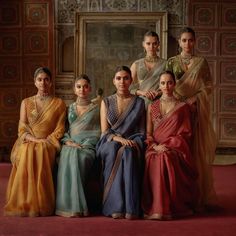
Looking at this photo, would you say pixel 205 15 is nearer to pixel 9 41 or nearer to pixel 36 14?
pixel 36 14

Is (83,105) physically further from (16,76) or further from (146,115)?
(16,76)

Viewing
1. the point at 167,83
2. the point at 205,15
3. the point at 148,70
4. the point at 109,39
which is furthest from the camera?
the point at 109,39

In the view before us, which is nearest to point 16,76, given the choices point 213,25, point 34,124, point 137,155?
point 213,25

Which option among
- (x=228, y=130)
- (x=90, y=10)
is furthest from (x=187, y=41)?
(x=90, y=10)

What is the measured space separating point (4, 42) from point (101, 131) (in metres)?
4.01

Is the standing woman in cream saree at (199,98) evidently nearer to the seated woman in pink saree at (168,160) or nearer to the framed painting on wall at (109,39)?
the seated woman in pink saree at (168,160)

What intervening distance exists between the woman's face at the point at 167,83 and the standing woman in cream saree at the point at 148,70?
167mm

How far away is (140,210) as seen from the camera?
393cm

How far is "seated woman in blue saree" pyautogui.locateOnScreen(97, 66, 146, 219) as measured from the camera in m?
3.87

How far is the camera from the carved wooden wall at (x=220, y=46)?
7539 mm

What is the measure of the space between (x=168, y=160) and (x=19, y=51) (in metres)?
4.44

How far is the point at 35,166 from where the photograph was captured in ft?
13.1

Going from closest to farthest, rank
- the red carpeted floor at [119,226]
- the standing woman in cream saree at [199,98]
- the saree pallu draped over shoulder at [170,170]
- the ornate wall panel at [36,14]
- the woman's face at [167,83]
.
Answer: the red carpeted floor at [119,226], the saree pallu draped over shoulder at [170,170], the woman's face at [167,83], the standing woman in cream saree at [199,98], the ornate wall panel at [36,14]

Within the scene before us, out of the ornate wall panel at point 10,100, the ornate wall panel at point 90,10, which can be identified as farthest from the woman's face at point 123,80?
the ornate wall panel at point 10,100
